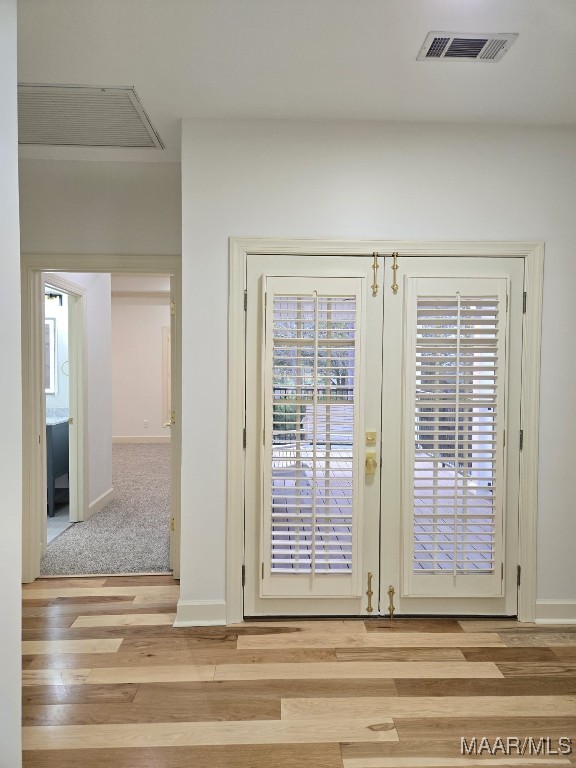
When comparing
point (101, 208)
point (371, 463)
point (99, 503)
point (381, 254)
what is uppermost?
point (101, 208)

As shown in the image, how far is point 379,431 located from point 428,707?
1323 millimetres

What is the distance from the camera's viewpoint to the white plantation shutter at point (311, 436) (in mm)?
2951

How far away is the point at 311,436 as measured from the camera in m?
2.97

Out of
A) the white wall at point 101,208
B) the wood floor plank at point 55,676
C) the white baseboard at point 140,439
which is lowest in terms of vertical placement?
the white baseboard at point 140,439

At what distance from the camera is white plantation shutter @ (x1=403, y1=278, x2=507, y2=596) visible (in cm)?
299

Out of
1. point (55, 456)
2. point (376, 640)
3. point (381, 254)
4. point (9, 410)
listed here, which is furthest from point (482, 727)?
point (55, 456)

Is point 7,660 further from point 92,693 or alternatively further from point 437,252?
point 437,252

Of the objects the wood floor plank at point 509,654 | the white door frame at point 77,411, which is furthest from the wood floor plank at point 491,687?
the white door frame at point 77,411

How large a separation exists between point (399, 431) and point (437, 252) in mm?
1000

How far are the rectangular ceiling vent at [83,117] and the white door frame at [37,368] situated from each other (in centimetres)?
70

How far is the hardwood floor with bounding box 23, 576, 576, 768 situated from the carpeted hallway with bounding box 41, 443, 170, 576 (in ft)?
2.19

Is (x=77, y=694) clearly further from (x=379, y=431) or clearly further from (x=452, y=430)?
(x=452, y=430)

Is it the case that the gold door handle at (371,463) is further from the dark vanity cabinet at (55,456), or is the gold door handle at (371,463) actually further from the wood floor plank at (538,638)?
the dark vanity cabinet at (55,456)

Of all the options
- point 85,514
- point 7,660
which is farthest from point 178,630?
point 85,514
